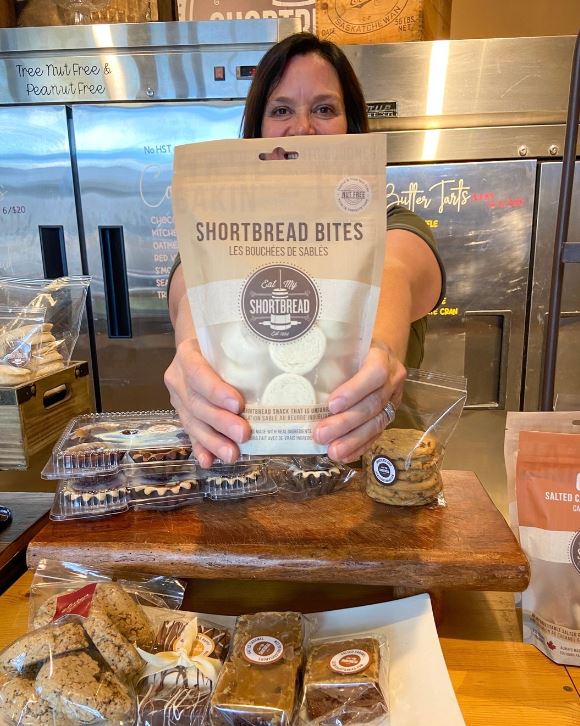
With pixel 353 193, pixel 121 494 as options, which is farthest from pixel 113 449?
pixel 353 193

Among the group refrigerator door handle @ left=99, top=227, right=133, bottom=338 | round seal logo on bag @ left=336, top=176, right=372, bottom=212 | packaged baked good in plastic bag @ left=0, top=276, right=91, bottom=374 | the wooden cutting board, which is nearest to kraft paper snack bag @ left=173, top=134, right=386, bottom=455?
round seal logo on bag @ left=336, top=176, right=372, bottom=212

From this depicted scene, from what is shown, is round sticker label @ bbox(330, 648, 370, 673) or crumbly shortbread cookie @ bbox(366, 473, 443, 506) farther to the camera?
crumbly shortbread cookie @ bbox(366, 473, 443, 506)

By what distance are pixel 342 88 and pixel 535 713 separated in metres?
1.20

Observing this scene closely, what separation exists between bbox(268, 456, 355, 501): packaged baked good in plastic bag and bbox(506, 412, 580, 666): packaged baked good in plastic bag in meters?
0.26

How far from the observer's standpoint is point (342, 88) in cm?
127

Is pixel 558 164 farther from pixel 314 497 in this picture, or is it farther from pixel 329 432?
pixel 329 432

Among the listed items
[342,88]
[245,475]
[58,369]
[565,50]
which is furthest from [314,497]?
[565,50]

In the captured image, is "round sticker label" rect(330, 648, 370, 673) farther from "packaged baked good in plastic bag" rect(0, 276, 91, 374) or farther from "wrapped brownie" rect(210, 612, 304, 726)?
"packaged baked good in plastic bag" rect(0, 276, 91, 374)

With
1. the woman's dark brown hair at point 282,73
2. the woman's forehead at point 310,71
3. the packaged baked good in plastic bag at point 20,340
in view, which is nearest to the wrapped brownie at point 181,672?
the packaged baked good in plastic bag at point 20,340

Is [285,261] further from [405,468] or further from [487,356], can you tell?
[487,356]

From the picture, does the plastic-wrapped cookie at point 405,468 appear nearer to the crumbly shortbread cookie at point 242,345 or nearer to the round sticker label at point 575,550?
the round sticker label at point 575,550

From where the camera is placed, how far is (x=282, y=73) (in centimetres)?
125

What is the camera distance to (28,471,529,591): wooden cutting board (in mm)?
702

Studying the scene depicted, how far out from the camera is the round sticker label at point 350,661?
0.60 m
